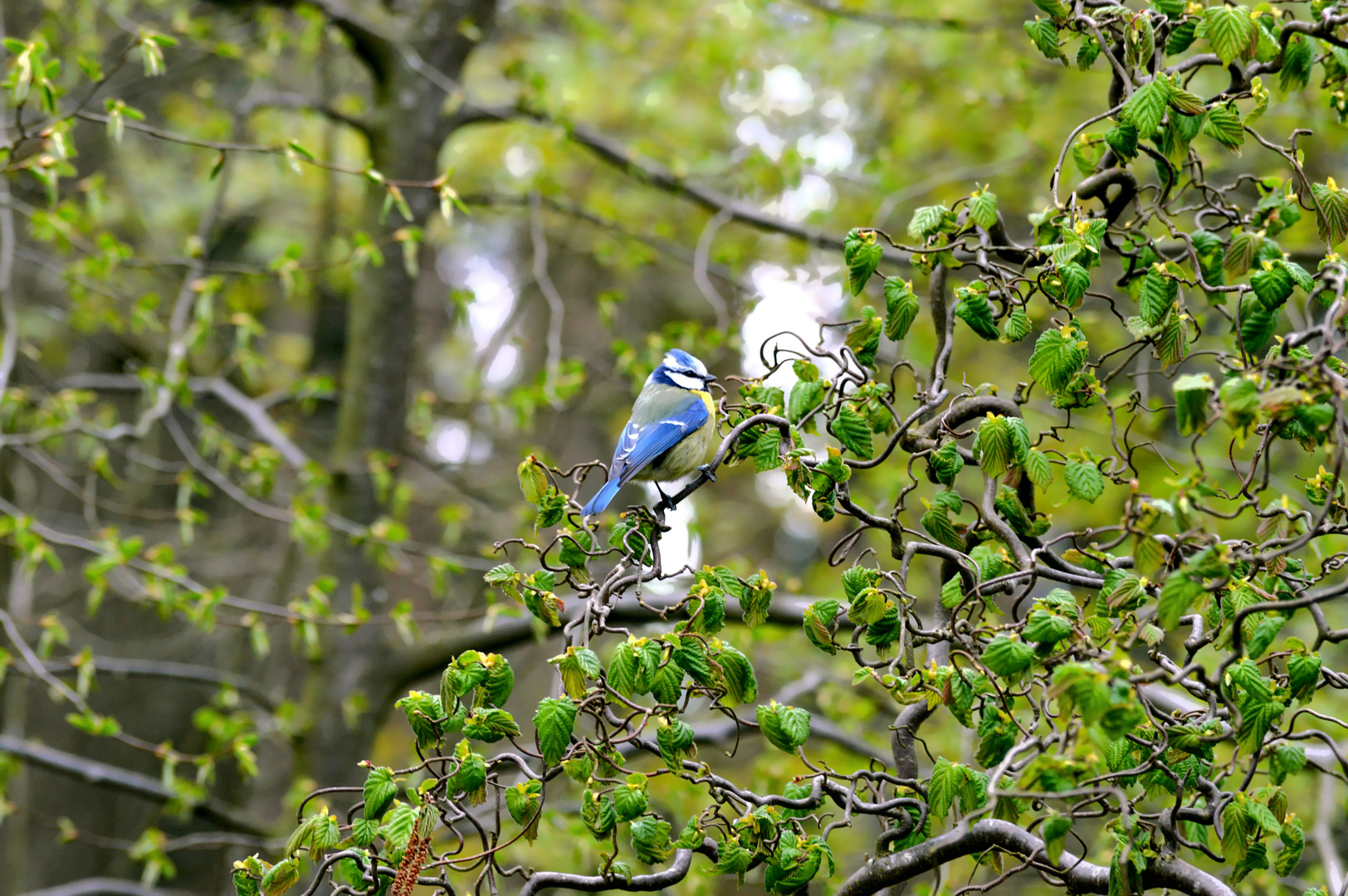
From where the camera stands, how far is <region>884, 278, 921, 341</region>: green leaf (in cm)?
215

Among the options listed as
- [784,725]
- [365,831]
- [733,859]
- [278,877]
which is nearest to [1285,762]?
[784,725]

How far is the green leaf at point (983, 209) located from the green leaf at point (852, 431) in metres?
0.44

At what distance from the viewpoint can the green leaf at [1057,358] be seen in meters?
2.00

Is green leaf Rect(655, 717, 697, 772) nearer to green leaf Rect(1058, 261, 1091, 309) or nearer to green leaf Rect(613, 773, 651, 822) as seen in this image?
green leaf Rect(613, 773, 651, 822)

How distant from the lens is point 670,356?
4133 millimetres

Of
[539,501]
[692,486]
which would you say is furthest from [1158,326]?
[539,501]

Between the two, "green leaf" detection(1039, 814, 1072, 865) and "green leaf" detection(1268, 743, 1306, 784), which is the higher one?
"green leaf" detection(1268, 743, 1306, 784)

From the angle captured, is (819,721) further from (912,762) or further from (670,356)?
(912,762)

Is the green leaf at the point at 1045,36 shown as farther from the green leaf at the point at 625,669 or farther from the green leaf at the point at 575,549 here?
the green leaf at the point at 625,669

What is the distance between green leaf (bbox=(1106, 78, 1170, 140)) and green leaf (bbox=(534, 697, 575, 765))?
4.63 feet

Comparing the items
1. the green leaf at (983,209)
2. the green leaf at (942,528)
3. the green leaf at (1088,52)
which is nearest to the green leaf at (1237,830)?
the green leaf at (942,528)

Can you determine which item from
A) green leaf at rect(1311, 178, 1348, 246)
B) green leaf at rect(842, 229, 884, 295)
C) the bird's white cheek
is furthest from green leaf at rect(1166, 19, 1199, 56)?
the bird's white cheek

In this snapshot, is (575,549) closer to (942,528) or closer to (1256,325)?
(942,528)

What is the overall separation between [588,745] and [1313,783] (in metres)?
5.36
